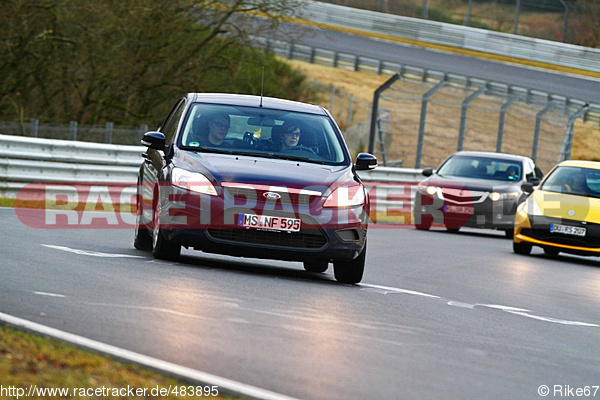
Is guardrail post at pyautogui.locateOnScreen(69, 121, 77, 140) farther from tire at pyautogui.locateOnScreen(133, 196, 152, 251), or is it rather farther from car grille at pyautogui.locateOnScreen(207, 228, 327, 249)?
car grille at pyautogui.locateOnScreen(207, 228, 327, 249)

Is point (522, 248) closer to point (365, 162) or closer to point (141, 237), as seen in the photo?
point (365, 162)

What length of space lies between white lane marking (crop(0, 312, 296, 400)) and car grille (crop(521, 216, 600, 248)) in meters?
11.7

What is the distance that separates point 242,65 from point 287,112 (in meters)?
18.8

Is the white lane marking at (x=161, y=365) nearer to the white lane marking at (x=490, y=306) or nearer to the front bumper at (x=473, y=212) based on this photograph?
the white lane marking at (x=490, y=306)

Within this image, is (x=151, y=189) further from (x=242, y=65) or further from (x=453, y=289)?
(x=242, y=65)

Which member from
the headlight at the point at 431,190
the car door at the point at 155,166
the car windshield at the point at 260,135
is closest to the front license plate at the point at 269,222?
the car windshield at the point at 260,135

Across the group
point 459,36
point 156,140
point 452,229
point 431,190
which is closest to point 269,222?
point 156,140

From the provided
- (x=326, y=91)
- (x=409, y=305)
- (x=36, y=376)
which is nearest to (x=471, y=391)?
(x=36, y=376)

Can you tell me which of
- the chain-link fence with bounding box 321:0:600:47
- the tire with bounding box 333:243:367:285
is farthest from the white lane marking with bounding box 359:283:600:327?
the chain-link fence with bounding box 321:0:600:47

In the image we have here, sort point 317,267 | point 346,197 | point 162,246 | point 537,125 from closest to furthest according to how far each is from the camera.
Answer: point 346,197 < point 162,246 < point 317,267 < point 537,125

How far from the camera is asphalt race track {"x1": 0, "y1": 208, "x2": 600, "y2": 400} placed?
591cm

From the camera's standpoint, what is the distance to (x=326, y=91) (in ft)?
185

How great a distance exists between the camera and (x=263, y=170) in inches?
386

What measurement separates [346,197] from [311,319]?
2483 mm
